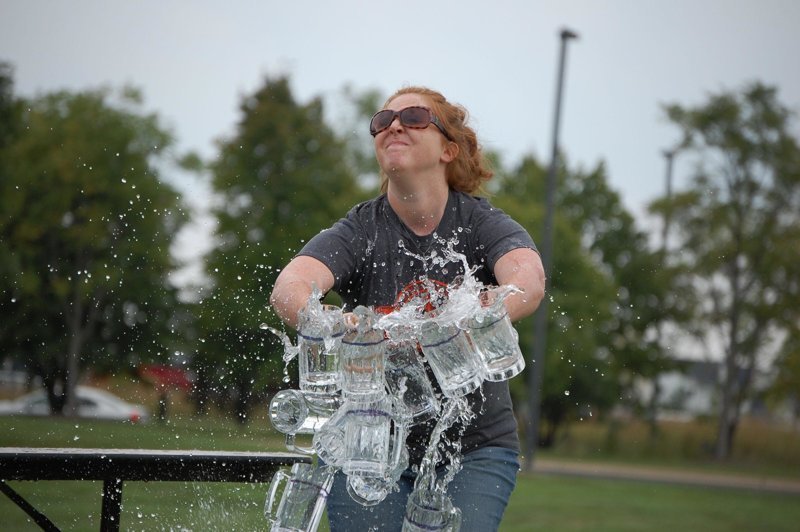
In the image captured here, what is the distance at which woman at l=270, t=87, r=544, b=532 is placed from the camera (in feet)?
11.4

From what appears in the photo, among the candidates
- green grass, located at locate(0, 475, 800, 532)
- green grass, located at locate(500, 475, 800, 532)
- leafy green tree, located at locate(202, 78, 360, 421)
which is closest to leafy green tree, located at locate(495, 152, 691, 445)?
leafy green tree, located at locate(202, 78, 360, 421)

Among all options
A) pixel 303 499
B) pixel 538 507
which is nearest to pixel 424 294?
pixel 303 499

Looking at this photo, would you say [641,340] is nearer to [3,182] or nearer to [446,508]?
[3,182]

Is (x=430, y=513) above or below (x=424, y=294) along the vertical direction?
below

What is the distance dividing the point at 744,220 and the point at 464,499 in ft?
119

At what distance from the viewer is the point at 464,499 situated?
3.47 m

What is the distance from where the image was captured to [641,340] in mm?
51312

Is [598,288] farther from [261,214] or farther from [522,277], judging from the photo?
[522,277]

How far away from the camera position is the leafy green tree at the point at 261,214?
4723 millimetres

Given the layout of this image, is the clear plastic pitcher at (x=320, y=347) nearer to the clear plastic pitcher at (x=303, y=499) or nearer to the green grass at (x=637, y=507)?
the clear plastic pitcher at (x=303, y=499)

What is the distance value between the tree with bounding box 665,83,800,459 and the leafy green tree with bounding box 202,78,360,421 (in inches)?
485

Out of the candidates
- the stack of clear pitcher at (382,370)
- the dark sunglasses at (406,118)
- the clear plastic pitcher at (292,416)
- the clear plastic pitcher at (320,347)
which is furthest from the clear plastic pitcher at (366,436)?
the dark sunglasses at (406,118)

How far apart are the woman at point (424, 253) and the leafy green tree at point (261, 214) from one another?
0.85 metres

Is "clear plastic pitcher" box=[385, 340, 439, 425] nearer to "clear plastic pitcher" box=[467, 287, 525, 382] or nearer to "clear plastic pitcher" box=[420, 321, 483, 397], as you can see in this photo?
"clear plastic pitcher" box=[420, 321, 483, 397]
